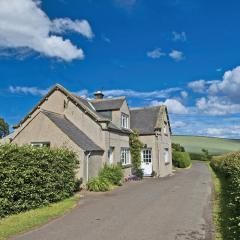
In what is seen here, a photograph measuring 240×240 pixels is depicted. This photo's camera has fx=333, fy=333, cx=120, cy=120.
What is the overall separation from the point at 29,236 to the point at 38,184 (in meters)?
5.26

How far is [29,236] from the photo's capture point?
1034 cm

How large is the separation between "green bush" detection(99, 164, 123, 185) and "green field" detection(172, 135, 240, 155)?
59716 mm

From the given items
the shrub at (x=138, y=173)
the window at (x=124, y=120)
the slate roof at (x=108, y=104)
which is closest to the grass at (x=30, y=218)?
the slate roof at (x=108, y=104)

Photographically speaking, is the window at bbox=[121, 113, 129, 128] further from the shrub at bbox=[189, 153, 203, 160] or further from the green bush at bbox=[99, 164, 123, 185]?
the shrub at bbox=[189, 153, 203, 160]

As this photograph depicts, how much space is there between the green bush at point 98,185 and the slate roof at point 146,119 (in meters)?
12.5

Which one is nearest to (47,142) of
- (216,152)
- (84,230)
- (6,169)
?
(6,169)

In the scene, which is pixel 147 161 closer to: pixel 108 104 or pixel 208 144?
pixel 108 104

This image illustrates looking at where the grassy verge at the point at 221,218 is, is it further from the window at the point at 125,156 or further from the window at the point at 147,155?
the window at the point at 147,155

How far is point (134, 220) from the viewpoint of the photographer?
12.7m

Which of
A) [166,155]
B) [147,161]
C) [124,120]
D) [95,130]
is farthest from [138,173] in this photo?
[166,155]

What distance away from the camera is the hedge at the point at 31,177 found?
1348 cm

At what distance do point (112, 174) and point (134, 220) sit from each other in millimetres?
11615

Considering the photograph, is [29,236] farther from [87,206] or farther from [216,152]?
[216,152]

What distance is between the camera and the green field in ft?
274
